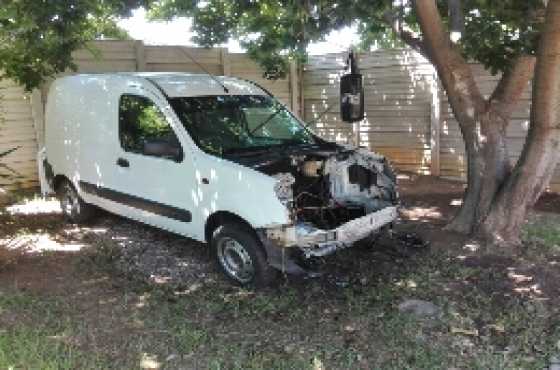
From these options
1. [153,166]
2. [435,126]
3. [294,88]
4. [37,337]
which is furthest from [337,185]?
[294,88]

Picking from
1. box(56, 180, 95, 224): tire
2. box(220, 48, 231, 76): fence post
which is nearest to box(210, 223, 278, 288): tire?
box(56, 180, 95, 224): tire

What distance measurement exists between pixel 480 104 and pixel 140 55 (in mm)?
6586

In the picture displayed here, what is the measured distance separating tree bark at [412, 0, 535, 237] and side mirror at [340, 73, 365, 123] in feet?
3.12

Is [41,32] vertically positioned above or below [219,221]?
above

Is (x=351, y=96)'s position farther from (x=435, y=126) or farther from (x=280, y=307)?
(x=435, y=126)

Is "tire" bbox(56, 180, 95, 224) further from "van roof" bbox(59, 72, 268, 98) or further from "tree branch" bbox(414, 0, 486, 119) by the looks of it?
"tree branch" bbox(414, 0, 486, 119)

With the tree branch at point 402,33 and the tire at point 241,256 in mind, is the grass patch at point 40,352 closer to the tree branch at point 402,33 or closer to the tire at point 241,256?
the tire at point 241,256

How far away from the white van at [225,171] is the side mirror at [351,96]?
0.62 m

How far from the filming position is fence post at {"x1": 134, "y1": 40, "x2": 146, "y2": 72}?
10.3 meters

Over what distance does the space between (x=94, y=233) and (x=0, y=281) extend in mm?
1746

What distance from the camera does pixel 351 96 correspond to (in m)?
6.70

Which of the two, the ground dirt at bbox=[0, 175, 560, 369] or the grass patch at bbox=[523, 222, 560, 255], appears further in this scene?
the grass patch at bbox=[523, 222, 560, 255]

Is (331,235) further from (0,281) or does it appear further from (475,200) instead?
(0,281)

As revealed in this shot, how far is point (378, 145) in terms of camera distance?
38.9ft
